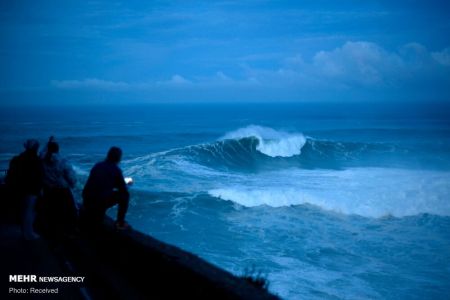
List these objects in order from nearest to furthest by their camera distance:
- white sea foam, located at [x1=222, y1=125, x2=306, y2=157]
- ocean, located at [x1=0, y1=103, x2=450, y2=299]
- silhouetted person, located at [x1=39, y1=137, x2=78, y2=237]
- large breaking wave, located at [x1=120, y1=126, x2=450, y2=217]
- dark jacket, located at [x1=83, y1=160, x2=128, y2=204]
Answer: dark jacket, located at [x1=83, y1=160, x2=128, y2=204] < silhouetted person, located at [x1=39, y1=137, x2=78, y2=237] < ocean, located at [x1=0, y1=103, x2=450, y2=299] < large breaking wave, located at [x1=120, y1=126, x2=450, y2=217] < white sea foam, located at [x1=222, y1=125, x2=306, y2=157]

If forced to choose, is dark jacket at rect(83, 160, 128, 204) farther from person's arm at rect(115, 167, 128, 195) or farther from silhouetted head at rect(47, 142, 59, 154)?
silhouetted head at rect(47, 142, 59, 154)

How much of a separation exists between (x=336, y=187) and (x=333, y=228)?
6.32 m

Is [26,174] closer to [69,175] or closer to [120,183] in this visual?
[69,175]

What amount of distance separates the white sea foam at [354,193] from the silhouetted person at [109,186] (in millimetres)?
Answer: 10764

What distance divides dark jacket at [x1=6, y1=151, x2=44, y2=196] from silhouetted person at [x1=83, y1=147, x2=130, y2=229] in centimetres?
91

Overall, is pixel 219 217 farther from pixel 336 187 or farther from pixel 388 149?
pixel 388 149

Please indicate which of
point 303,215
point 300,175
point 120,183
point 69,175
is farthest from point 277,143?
point 120,183

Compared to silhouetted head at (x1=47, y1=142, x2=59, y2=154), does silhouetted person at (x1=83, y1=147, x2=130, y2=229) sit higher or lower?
lower

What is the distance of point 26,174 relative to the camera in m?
4.87

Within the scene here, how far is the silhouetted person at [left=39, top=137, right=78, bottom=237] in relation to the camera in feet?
16.3

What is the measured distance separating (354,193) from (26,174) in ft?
46.4

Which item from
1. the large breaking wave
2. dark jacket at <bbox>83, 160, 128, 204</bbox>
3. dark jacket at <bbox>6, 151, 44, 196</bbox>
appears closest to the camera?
dark jacket at <bbox>83, 160, 128, 204</bbox>

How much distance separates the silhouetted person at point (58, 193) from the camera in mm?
4961

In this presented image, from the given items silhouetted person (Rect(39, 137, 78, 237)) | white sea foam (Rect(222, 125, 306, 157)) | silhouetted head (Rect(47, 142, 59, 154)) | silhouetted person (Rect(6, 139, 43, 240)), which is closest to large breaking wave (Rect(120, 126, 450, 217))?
white sea foam (Rect(222, 125, 306, 157))
